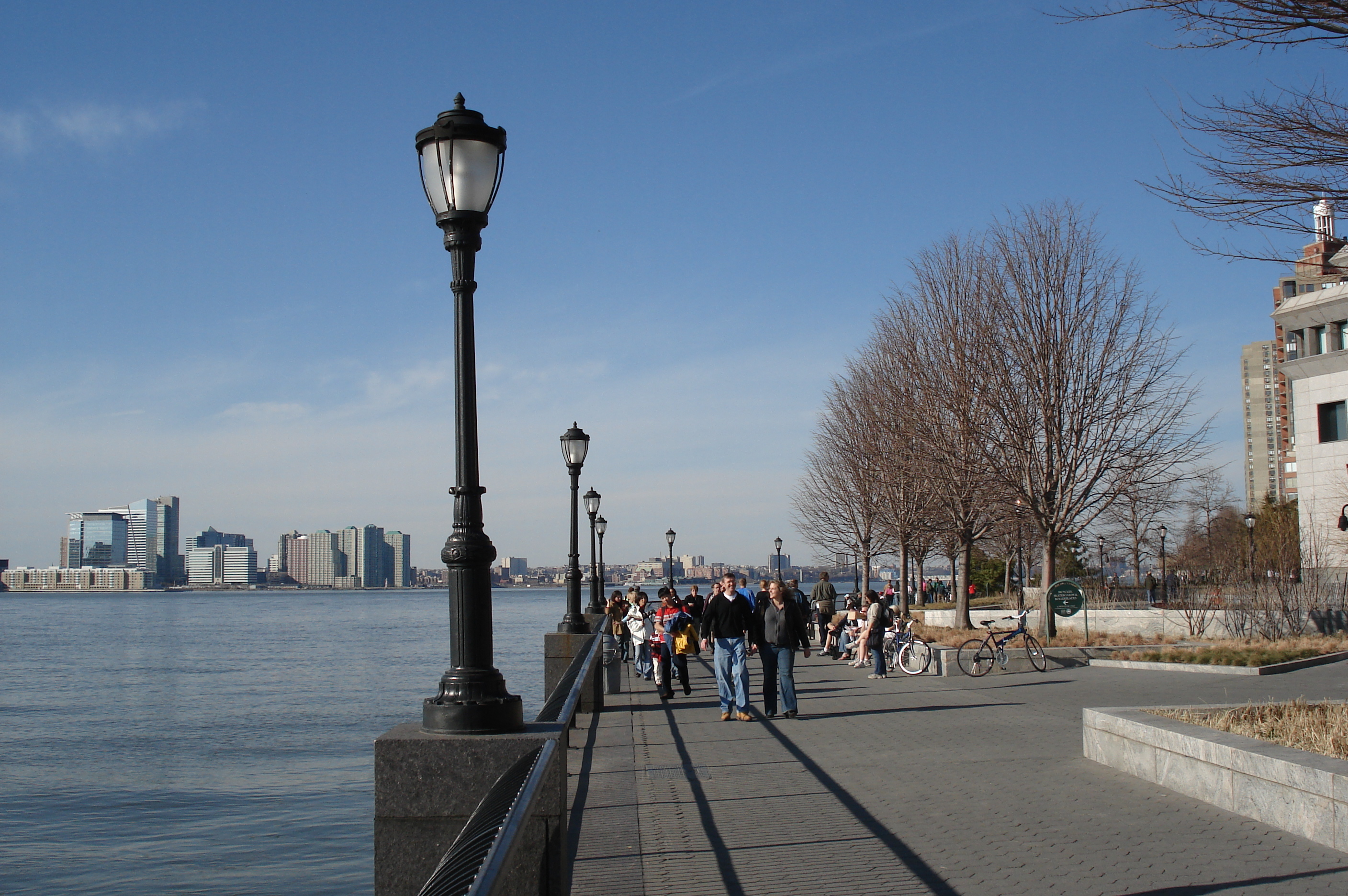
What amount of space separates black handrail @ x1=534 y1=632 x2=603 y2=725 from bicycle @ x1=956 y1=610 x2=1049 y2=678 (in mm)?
8792

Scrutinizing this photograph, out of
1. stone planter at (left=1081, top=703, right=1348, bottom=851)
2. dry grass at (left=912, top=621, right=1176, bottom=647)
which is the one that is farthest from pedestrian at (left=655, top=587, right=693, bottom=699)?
stone planter at (left=1081, top=703, right=1348, bottom=851)

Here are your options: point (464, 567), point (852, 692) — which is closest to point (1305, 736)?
point (464, 567)

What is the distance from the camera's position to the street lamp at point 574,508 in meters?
19.7

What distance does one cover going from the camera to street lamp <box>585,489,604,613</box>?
28891 mm

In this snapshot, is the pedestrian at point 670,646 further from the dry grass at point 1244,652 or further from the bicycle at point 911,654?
the dry grass at point 1244,652

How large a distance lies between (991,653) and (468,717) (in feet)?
55.3

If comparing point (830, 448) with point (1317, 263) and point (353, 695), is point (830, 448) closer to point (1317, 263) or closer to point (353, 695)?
point (353, 695)

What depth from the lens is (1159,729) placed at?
374 inches

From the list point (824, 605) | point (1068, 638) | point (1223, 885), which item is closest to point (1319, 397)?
point (1068, 638)

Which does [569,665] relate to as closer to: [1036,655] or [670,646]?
[670,646]

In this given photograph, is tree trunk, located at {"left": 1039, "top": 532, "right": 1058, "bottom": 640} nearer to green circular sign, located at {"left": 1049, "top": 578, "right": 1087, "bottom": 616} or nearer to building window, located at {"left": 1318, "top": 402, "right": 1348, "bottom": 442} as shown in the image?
green circular sign, located at {"left": 1049, "top": 578, "right": 1087, "bottom": 616}

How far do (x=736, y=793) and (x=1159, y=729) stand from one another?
12.1ft

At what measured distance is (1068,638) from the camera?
25.7 m

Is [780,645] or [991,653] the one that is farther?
[991,653]
